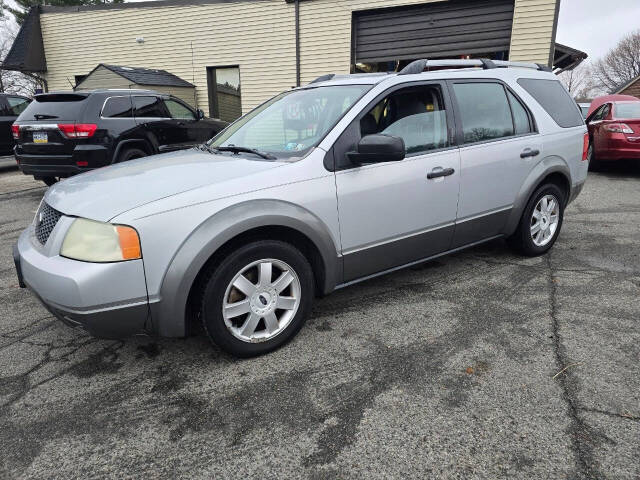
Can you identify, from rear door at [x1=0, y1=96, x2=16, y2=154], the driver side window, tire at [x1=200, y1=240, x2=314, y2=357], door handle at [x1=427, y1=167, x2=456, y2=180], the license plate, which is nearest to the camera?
tire at [x1=200, y1=240, x2=314, y2=357]

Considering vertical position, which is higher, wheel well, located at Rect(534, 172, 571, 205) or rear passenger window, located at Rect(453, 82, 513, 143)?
rear passenger window, located at Rect(453, 82, 513, 143)

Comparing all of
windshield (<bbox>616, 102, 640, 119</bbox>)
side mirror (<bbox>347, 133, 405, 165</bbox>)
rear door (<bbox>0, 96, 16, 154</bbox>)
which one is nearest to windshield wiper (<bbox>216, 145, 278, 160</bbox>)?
side mirror (<bbox>347, 133, 405, 165</bbox>)

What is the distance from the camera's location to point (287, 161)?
2.75 metres

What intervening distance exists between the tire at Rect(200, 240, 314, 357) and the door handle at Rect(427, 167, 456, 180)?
3.79ft

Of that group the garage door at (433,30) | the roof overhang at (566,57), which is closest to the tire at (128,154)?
the garage door at (433,30)

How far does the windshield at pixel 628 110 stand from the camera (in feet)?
29.6

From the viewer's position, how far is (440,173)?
325 centimetres

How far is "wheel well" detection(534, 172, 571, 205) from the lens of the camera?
4.17 m

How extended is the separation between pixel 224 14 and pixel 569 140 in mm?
12089

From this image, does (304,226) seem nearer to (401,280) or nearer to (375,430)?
(375,430)

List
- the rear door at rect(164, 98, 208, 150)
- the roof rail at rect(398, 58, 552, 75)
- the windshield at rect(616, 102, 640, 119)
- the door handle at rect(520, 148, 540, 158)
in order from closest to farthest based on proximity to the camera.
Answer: the roof rail at rect(398, 58, 552, 75) → the door handle at rect(520, 148, 540, 158) → the rear door at rect(164, 98, 208, 150) → the windshield at rect(616, 102, 640, 119)

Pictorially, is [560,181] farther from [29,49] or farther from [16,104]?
[29,49]

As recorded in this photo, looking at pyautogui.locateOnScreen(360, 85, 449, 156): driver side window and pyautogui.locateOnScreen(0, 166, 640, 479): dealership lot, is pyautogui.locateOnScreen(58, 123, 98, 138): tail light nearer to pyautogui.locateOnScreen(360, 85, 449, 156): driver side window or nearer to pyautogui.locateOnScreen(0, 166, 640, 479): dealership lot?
pyautogui.locateOnScreen(0, 166, 640, 479): dealership lot

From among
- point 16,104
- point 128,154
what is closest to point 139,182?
point 128,154
